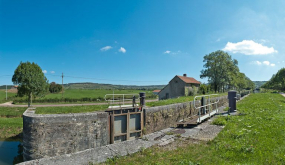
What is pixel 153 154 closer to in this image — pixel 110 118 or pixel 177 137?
pixel 177 137

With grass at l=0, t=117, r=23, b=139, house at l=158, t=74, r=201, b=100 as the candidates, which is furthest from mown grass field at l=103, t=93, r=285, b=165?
house at l=158, t=74, r=201, b=100

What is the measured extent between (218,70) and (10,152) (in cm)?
4362

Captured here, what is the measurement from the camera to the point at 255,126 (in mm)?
6676

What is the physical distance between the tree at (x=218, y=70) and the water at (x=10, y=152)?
139 feet

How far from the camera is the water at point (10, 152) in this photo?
30.5ft

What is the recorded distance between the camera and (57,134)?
650 centimetres

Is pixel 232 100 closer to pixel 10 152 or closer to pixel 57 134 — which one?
pixel 57 134

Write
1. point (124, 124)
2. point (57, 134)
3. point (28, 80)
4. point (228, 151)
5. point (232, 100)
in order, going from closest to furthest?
1. point (228, 151)
2. point (57, 134)
3. point (124, 124)
4. point (232, 100)
5. point (28, 80)

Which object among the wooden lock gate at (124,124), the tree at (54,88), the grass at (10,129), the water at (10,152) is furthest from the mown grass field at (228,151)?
the tree at (54,88)

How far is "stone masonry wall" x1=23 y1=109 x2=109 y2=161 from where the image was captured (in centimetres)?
636

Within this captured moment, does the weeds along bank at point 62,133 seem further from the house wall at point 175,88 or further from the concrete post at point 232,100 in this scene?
the house wall at point 175,88

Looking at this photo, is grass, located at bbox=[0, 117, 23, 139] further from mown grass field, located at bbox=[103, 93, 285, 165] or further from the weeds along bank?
mown grass field, located at bbox=[103, 93, 285, 165]

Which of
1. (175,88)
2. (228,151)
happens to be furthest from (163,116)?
(175,88)

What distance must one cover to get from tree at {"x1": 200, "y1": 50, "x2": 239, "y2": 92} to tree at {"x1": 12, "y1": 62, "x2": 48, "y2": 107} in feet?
126
